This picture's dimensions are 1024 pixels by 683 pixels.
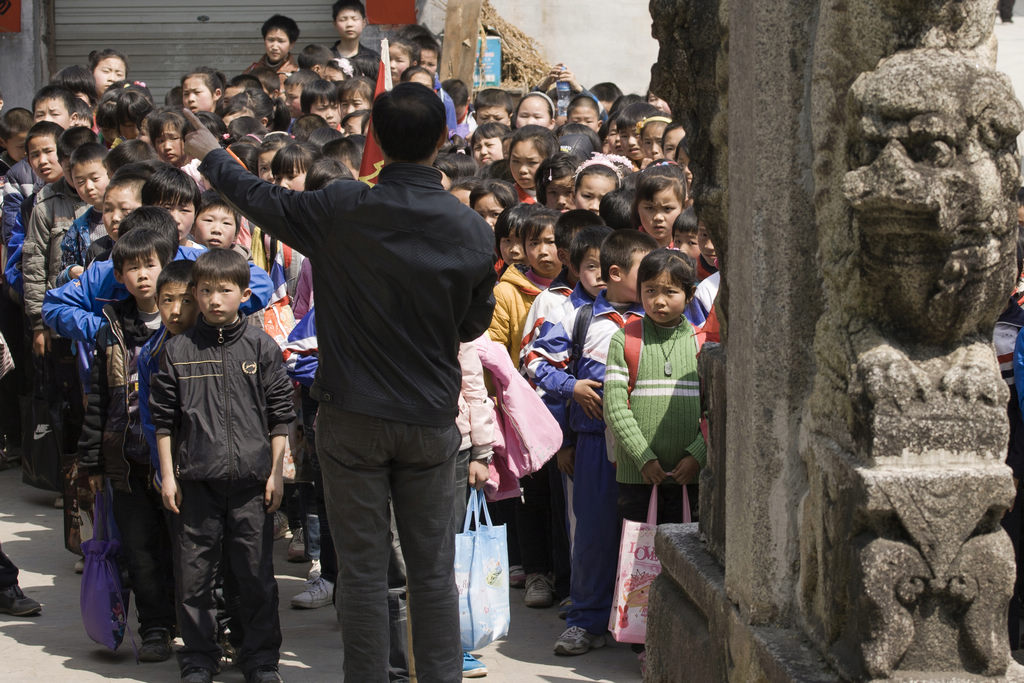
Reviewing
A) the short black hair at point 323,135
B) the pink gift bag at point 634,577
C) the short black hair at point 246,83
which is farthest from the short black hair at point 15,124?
the pink gift bag at point 634,577

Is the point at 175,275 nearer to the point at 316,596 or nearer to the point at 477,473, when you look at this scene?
the point at 477,473

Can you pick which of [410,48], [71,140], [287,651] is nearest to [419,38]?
[410,48]

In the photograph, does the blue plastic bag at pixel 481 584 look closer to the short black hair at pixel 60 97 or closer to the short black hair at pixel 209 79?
the short black hair at pixel 60 97

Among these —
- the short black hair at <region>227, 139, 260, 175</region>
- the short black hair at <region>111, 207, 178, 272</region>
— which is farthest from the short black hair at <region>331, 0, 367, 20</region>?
the short black hair at <region>111, 207, 178, 272</region>

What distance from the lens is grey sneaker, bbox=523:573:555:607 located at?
563 centimetres

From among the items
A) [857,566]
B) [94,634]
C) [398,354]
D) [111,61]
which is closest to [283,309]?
[94,634]

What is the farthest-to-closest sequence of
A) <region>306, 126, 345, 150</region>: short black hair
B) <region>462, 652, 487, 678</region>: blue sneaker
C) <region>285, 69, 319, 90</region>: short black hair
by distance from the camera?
1. <region>285, 69, 319, 90</region>: short black hair
2. <region>306, 126, 345, 150</region>: short black hair
3. <region>462, 652, 487, 678</region>: blue sneaker

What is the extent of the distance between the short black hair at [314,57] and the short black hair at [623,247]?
6380 mm

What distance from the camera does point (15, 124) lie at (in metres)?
8.88

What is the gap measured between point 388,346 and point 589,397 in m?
1.55

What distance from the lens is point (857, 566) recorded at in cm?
249

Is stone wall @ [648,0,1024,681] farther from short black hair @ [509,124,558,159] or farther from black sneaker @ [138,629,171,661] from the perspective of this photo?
short black hair @ [509,124,558,159]

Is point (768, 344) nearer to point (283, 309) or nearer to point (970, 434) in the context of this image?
point (970, 434)

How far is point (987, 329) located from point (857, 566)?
56cm
